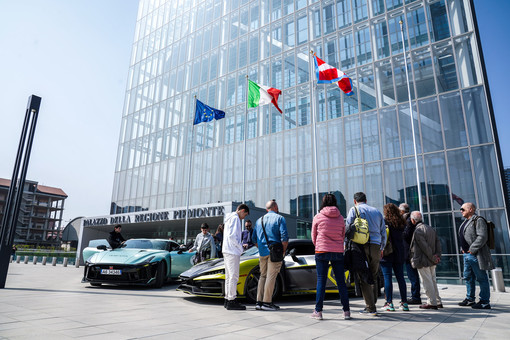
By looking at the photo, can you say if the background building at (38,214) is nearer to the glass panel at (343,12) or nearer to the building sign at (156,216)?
the building sign at (156,216)

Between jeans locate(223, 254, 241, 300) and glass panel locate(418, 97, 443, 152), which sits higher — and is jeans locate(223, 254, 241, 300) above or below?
below

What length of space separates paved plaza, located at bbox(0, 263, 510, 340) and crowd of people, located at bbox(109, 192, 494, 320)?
1.00ft

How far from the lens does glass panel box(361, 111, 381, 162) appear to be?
794 inches

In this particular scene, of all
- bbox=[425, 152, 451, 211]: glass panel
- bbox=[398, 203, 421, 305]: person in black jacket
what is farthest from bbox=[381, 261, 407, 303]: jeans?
bbox=[425, 152, 451, 211]: glass panel

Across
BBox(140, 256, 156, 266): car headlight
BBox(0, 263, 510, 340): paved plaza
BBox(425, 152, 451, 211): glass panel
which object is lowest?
BBox(0, 263, 510, 340): paved plaza

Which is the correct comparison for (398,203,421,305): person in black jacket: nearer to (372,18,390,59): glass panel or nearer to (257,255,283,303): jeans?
(257,255,283,303): jeans

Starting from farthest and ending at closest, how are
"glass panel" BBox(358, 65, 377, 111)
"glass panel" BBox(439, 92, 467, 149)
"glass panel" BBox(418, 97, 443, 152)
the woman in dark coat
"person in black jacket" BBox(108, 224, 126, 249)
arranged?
1. "glass panel" BBox(358, 65, 377, 111)
2. "glass panel" BBox(418, 97, 443, 152)
3. "glass panel" BBox(439, 92, 467, 149)
4. "person in black jacket" BBox(108, 224, 126, 249)
5. the woman in dark coat

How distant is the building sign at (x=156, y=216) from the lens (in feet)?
62.4

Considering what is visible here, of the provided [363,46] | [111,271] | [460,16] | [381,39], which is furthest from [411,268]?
[363,46]

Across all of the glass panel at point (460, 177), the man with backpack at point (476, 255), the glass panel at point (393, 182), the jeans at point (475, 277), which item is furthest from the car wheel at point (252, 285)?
the glass panel at point (460, 177)

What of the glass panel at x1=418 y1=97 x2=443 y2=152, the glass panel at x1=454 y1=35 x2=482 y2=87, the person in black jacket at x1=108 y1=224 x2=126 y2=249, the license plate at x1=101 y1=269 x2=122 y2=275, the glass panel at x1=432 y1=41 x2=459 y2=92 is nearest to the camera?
the license plate at x1=101 y1=269 x2=122 y2=275

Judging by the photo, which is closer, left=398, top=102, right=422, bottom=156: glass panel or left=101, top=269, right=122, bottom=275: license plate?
left=101, top=269, right=122, bottom=275: license plate

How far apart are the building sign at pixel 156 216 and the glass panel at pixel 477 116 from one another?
14.2 metres

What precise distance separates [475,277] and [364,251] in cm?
254
